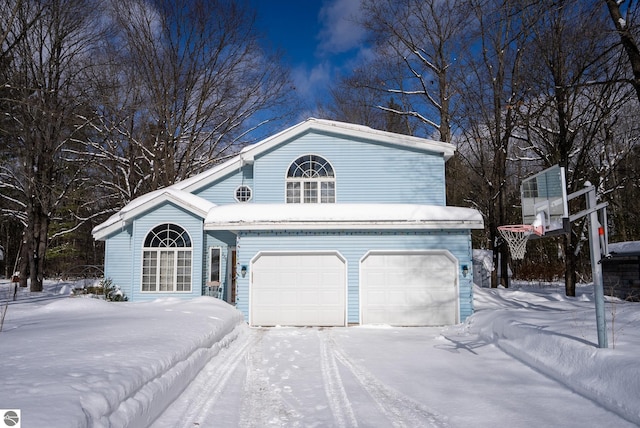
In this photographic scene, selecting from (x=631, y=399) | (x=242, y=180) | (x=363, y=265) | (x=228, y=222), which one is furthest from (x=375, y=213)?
(x=631, y=399)

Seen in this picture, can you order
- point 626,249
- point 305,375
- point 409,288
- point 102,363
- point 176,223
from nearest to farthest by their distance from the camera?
1. point 102,363
2. point 305,375
3. point 409,288
4. point 176,223
5. point 626,249

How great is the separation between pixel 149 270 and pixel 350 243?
673 centimetres

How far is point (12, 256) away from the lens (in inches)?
1412

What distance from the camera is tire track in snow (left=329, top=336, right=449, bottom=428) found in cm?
438

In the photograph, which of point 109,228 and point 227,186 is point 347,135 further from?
point 109,228

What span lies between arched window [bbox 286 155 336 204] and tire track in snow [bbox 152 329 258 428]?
20.9ft

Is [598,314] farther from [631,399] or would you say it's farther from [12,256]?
[12,256]

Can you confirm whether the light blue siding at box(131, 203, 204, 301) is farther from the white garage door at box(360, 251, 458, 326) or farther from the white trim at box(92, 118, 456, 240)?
the white garage door at box(360, 251, 458, 326)

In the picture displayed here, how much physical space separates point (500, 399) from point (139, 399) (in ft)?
13.3

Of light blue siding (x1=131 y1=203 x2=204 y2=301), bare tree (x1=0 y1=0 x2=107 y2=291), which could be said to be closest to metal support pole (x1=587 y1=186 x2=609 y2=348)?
light blue siding (x1=131 y1=203 x2=204 y2=301)

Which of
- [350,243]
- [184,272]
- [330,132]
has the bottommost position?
[184,272]

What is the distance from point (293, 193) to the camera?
14219 mm

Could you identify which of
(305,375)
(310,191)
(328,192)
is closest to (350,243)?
(328,192)

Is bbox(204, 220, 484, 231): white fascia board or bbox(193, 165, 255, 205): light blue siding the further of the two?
bbox(193, 165, 255, 205): light blue siding
